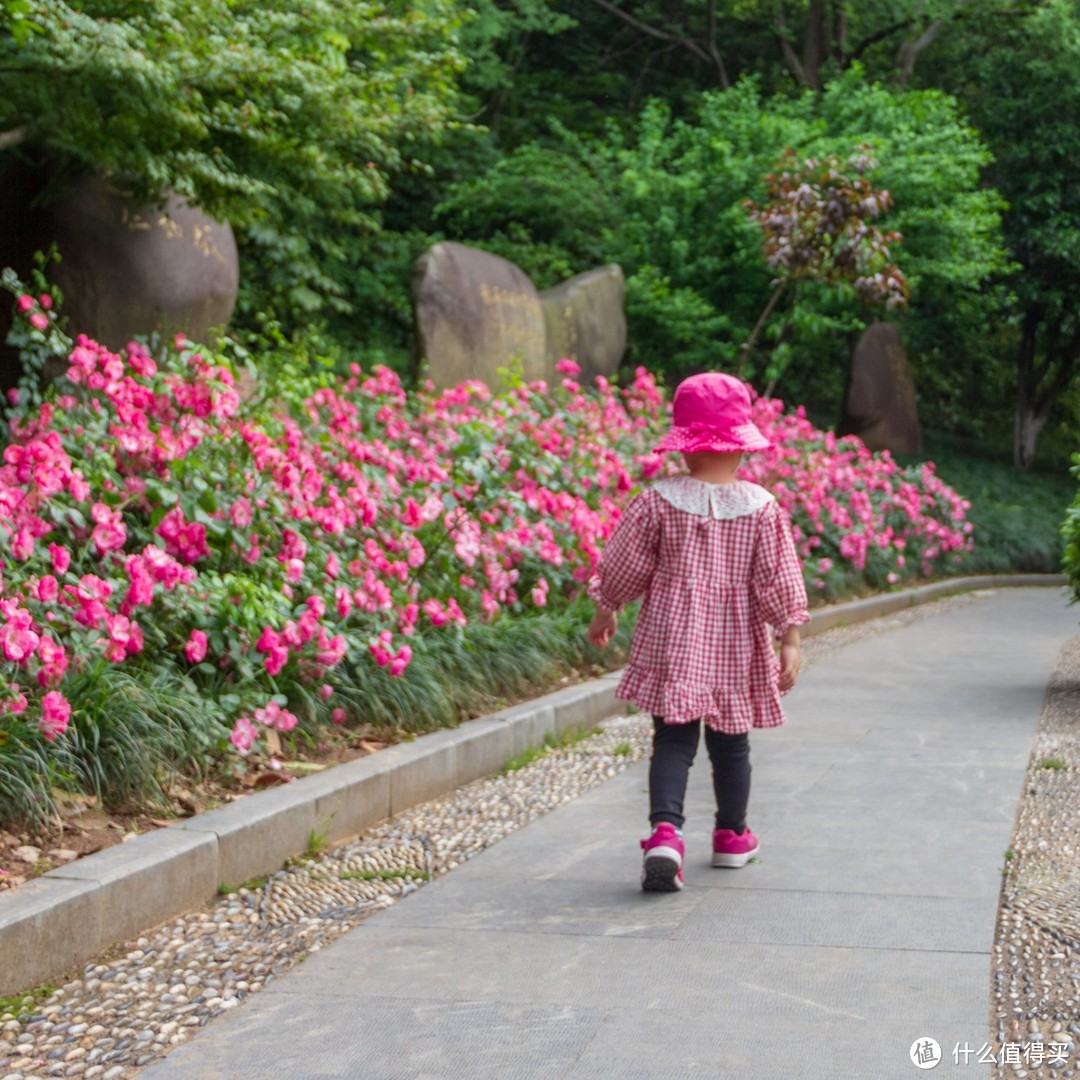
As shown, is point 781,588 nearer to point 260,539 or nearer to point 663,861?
point 663,861

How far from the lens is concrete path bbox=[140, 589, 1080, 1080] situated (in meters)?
3.09

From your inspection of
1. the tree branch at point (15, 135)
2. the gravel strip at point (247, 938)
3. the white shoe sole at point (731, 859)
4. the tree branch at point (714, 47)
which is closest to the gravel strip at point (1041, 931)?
Answer: the gravel strip at point (247, 938)

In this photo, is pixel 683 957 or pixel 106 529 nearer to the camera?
pixel 683 957

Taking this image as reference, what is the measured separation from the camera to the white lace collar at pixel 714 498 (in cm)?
454

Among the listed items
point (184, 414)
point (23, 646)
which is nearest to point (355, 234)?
point (184, 414)

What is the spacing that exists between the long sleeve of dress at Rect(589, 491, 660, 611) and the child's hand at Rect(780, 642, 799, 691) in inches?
18.1

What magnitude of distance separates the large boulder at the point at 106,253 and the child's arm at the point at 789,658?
6029 millimetres

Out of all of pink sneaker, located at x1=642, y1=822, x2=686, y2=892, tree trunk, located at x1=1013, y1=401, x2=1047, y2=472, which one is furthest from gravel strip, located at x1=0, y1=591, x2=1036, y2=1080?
tree trunk, located at x1=1013, y1=401, x2=1047, y2=472

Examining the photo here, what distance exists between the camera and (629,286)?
17109mm

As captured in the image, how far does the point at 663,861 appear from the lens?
431 cm

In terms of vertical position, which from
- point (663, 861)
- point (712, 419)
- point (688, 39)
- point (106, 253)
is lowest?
point (663, 861)

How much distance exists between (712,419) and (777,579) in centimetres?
51

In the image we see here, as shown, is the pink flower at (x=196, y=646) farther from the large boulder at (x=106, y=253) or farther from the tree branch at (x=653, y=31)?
the tree branch at (x=653, y=31)

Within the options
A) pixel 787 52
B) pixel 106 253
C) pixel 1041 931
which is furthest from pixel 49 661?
pixel 787 52
